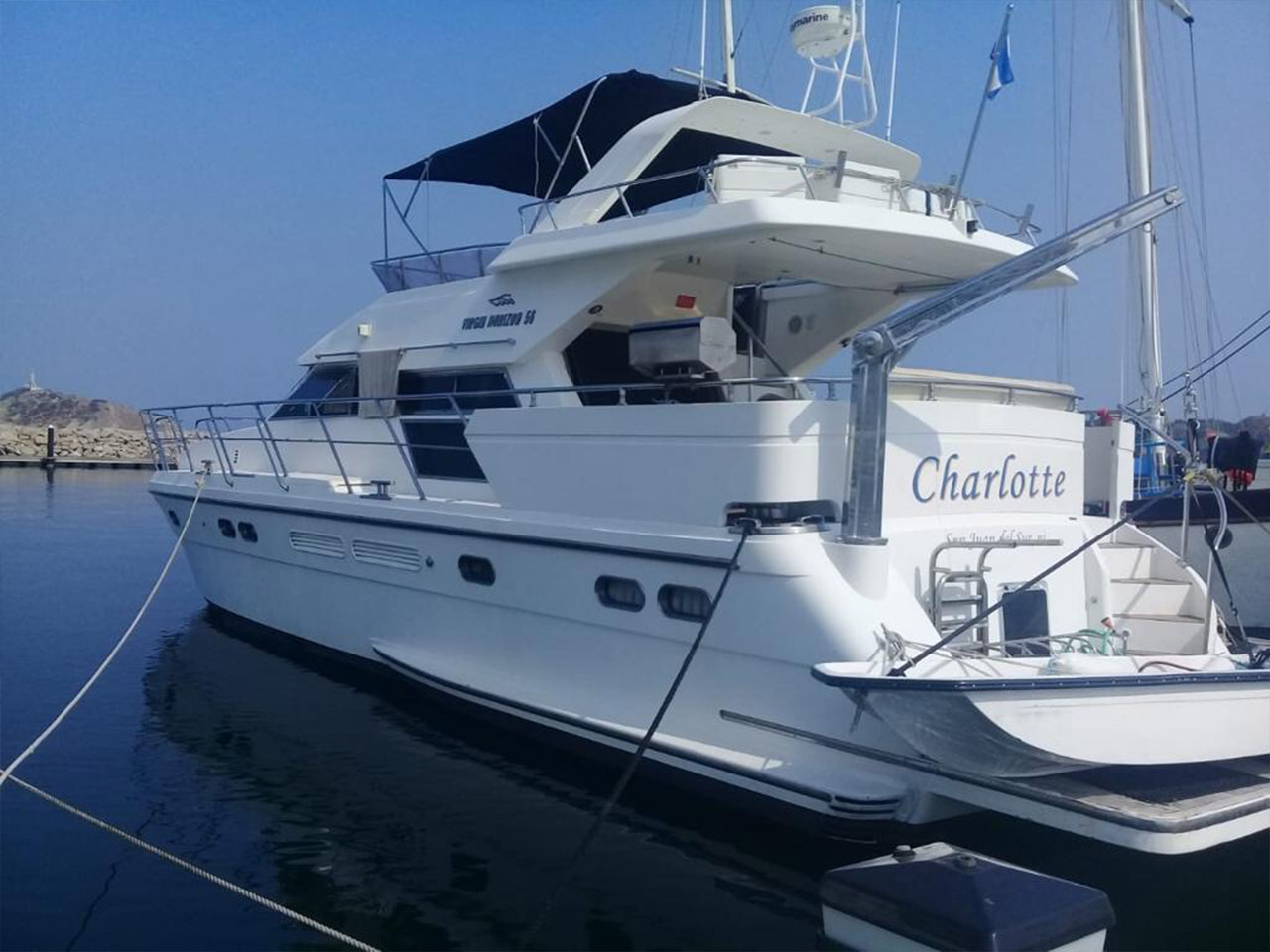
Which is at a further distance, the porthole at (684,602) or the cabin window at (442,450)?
the cabin window at (442,450)

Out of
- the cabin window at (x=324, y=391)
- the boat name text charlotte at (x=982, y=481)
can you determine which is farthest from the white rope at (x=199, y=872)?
the cabin window at (x=324, y=391)

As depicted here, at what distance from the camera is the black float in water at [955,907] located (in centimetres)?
374

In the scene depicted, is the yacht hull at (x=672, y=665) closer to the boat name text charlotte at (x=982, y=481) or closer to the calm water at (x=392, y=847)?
the calm water at (x=392, y=847)

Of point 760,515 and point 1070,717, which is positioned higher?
point 760,515

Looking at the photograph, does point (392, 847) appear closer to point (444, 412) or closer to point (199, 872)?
point (199, 872)

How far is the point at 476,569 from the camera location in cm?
698

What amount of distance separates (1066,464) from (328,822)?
5.02 meters

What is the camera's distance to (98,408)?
5762 cm

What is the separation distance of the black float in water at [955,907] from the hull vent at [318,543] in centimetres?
516

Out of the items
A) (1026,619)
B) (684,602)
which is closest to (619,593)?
(684,602)

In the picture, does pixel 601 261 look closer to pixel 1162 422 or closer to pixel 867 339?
pixel 867 339

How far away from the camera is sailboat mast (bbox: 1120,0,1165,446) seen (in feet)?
43.4

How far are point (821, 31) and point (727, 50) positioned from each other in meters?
0.77

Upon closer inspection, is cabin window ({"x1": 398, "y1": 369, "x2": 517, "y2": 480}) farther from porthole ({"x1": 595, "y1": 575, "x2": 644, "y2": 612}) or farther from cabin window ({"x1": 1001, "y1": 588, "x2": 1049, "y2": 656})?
cabin window ({"x1": 1001, "y1": 588, "x2": 1049, "y2": 656})
